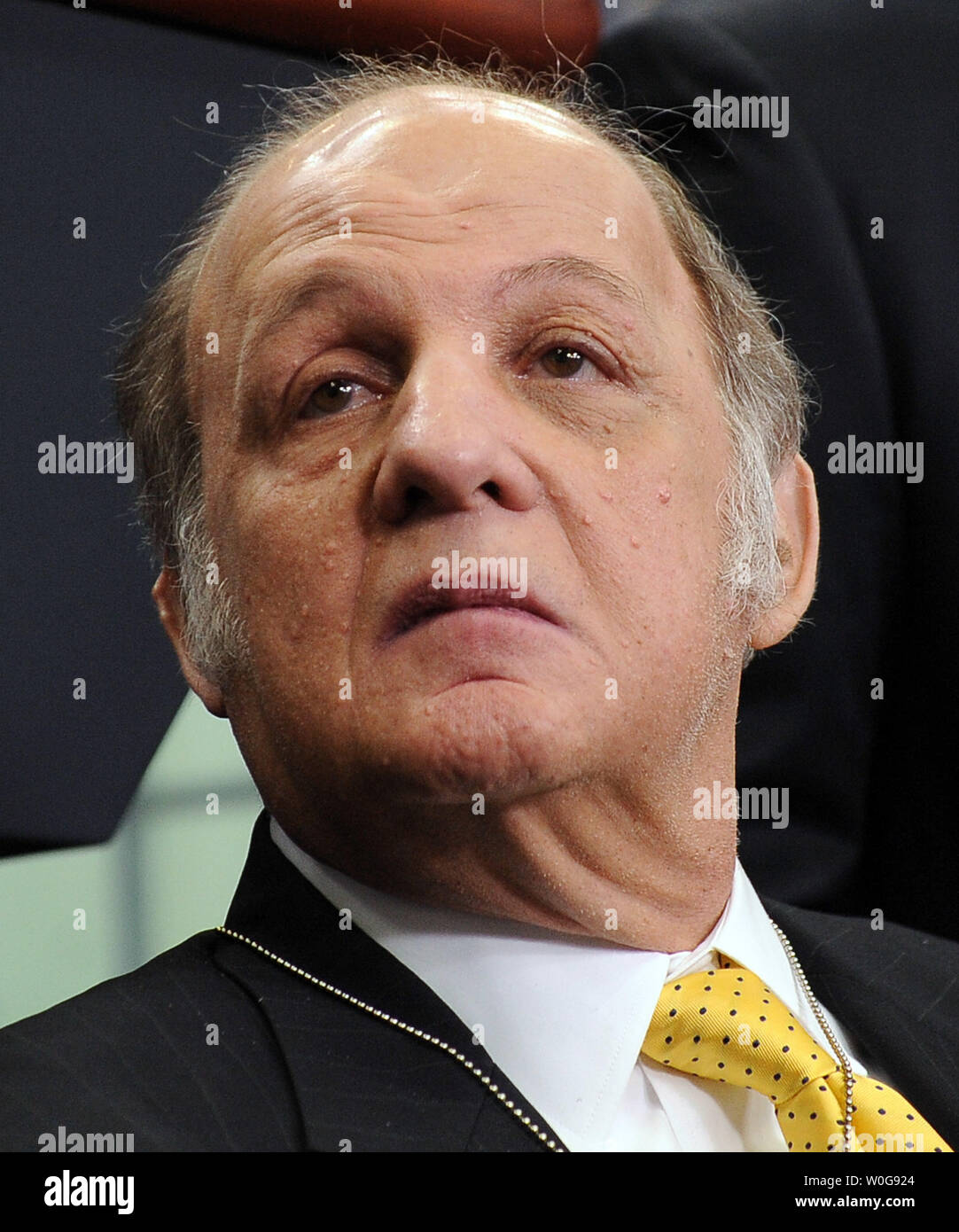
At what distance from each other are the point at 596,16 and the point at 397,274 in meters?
1.01

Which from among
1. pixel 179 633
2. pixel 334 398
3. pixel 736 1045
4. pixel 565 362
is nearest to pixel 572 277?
pixel 565 362

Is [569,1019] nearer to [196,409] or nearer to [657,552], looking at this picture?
[657,552]

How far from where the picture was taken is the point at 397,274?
1.05m

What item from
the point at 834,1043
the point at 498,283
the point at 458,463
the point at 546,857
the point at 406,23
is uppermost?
the point at 406,23

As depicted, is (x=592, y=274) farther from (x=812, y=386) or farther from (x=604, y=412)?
(x=812, y=386)

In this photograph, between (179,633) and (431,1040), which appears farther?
(179,633)

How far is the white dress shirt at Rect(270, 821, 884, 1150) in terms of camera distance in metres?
0.99

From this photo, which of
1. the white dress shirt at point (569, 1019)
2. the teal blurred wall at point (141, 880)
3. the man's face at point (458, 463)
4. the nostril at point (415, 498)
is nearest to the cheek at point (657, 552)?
the man's face at point (458, 463)

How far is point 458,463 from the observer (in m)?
0.96

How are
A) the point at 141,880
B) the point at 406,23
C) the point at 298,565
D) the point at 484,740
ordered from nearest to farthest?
the point at 484,740 → the point at 298,565 → the point at 141,880 → the point at 406,23

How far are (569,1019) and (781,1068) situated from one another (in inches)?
5.5

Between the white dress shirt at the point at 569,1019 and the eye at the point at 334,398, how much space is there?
0.32m

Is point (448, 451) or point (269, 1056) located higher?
point (448, 451)

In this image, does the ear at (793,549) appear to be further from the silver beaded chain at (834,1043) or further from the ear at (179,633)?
the ear at (179,633)
